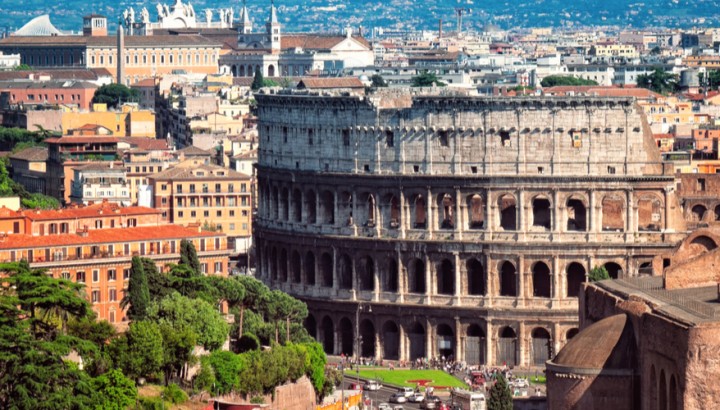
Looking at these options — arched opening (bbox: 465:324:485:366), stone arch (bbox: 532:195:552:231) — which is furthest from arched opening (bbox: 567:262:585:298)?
arched opening (bbox: 465:324:485:366)

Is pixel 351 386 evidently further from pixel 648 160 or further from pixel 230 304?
pixel 648 160

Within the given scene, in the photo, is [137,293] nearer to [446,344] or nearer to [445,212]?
[446,344]

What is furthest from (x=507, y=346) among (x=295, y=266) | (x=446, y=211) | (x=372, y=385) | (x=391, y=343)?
(x=295, y=266)

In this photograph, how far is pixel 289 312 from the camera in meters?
178

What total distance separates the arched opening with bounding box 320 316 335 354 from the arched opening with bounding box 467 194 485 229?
11508mm

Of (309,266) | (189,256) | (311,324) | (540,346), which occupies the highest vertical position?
(189,256)

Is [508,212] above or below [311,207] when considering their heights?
above

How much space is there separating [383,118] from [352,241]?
819cm

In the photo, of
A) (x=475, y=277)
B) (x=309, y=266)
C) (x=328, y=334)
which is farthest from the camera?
(x=309, y=266)

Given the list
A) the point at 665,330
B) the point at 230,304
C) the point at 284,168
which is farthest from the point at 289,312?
the point at 665,330

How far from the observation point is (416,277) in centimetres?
18775

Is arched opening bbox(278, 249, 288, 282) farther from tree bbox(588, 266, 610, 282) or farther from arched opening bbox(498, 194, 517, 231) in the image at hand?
tree bbox(588, 266, 610, 282)

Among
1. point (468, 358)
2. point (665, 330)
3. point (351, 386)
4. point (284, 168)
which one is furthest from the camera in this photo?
point (284, 168)

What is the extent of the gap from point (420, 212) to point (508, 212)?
5.99m
